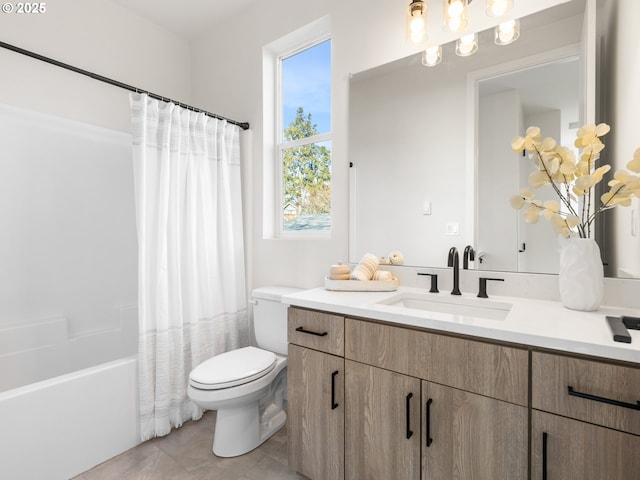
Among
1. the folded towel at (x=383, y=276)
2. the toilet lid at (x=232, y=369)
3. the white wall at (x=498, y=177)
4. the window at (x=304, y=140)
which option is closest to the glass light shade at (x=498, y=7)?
the white wall at (x=498, y=177)

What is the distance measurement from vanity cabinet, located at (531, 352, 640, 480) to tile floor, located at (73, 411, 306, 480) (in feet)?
3.76

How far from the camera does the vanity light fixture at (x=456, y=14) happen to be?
151 centimetres

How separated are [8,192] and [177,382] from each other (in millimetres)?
1567

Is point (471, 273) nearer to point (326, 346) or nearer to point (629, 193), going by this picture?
point (629, 193)

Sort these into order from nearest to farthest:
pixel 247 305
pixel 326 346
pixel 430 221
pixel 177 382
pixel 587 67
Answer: pixel 587 67, pixel 326 346, pixel 430 221, pixel 177 382, pixel 247 305

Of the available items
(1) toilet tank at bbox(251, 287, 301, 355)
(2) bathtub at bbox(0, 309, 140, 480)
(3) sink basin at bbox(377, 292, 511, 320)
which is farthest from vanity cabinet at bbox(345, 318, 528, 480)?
(2) bathtub at bbox(0, 309, 140, 480)

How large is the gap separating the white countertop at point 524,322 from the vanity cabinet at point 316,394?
0.10m

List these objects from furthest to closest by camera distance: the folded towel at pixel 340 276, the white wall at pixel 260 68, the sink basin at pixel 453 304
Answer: the white wall at pixel 260 68 → the folded towel at pixel 340 276 → the sink basin at pixel 453 304

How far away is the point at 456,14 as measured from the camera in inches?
60.1

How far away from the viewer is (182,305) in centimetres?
207

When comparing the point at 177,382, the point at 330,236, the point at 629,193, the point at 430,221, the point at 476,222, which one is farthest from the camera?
the point at 330,236

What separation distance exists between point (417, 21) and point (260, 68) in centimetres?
124

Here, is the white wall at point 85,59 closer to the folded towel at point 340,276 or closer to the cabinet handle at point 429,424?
the folded towel at point 340,276

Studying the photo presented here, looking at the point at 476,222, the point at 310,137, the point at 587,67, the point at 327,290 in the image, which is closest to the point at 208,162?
the point at 310,137
